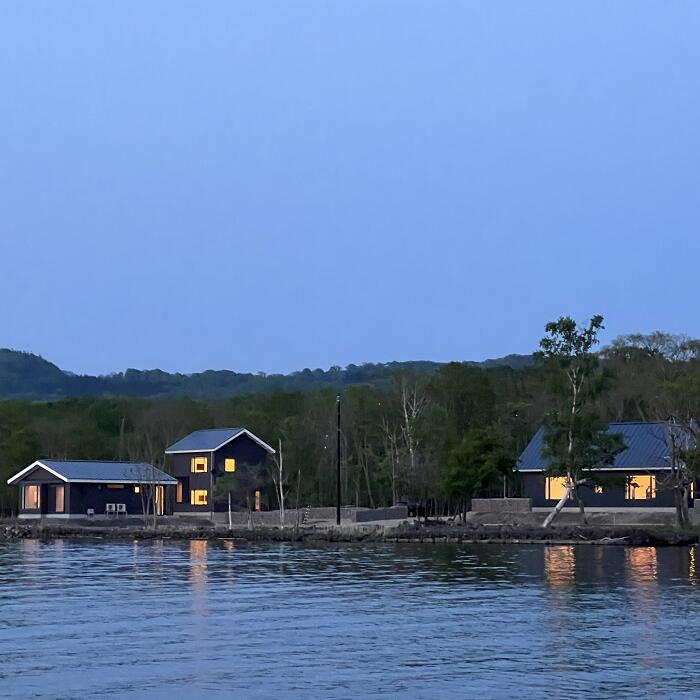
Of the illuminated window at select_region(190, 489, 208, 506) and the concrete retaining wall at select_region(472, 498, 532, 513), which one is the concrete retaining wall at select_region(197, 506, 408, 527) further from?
the illuminated window at select_region(190, 489, 208, 506)

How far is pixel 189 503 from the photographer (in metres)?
103

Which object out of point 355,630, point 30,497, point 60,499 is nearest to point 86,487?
point 60,499

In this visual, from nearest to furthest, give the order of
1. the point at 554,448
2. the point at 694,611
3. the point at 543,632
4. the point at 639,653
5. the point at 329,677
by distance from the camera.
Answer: the point at 329,677
the point at 639,653
the point at 543,632
the point at 694,611
the point at 554,448

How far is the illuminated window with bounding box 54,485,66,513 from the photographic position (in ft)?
328

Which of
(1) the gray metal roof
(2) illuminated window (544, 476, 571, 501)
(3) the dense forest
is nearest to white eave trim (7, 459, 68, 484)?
(3) the dense forest

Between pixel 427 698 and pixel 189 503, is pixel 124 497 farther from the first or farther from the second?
pixel 427 698

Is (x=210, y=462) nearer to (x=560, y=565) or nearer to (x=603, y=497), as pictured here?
(x=603, y=497)

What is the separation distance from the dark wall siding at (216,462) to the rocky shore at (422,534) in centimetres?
1578

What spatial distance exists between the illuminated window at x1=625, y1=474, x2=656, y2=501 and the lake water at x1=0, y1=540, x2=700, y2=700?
28530mm

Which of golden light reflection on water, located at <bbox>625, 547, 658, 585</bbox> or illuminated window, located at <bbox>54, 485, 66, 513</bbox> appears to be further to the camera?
illuminated window, located at <bbox>54, 485, 66, 513</bbox>

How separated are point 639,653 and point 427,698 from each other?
636 centimetres

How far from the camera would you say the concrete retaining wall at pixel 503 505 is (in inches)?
3155

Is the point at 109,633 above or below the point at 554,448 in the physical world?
below

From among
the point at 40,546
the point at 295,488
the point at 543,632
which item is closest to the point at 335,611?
the point at 543,632
